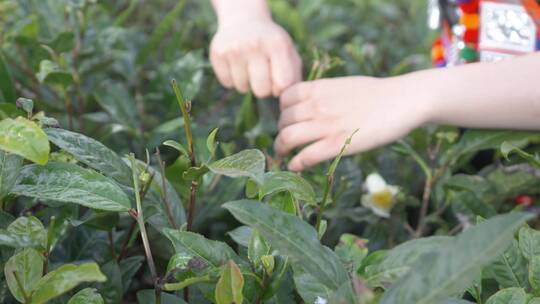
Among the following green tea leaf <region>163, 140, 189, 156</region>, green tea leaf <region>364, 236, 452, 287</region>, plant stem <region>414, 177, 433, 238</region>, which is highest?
green tea leaf <region>163, 140, 189, 156</region>

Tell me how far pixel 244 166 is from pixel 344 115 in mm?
350

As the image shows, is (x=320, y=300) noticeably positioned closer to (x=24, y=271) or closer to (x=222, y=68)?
(x=24, y=271)

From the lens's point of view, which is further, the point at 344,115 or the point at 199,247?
the point at 344,115

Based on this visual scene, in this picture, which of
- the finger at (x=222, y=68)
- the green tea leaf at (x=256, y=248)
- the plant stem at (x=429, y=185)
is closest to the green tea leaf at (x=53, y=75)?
the finger at (x=222, y=68)

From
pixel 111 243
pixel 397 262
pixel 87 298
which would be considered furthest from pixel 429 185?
pixel 87 298

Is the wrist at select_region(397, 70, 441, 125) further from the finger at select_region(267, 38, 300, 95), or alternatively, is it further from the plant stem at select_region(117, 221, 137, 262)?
the plant stem at select_region(117, 221, 137, 262)

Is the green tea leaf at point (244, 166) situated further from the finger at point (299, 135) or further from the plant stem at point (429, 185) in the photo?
the plant stem at point (429, 185)

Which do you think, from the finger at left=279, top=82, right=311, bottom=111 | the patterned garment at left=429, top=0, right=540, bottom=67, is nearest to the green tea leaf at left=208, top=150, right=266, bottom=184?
the finger at left=279, top=82, right=311, bottom=111

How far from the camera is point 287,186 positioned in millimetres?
710

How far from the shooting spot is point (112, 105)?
118 cm

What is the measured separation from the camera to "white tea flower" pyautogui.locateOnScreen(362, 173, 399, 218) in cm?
106

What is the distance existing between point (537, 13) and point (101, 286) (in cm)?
79

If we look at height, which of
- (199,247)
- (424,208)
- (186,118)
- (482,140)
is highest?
(186,118)

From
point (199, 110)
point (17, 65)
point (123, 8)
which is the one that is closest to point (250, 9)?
point (199, 110)
